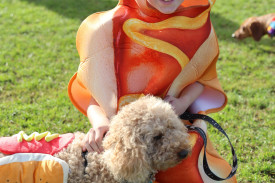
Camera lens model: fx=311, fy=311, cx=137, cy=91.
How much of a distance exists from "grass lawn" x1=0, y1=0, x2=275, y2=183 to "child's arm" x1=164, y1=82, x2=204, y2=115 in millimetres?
1079

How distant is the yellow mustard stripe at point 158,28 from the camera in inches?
88.0

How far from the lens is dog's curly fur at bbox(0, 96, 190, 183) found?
184 centimetres

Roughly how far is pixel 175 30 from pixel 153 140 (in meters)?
0.82

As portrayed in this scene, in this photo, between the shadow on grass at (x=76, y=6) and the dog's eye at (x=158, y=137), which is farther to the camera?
the shadow on grass at (x=76, y=6)

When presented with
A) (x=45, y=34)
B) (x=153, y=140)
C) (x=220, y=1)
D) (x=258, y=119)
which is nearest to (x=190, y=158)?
(x=153, y=140)

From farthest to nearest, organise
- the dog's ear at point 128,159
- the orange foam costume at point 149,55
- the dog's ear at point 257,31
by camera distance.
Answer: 1. the dog's ear at point 257,31
2. the orange foam costume at point 149,55
3. the dog's ear at point 128,159

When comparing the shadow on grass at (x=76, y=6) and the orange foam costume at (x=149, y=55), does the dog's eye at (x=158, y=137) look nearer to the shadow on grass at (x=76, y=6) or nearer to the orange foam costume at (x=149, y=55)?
the orange foam costume at (x=149, y=55)

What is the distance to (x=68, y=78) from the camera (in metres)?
4.84

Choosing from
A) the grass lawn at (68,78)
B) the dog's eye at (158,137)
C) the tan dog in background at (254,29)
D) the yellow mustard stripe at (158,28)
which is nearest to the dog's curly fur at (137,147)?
the dog's eye at (158,137)

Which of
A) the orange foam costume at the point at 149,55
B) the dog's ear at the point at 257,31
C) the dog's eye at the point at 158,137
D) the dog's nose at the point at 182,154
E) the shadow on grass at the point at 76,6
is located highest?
the orange foam costume at the point at 149,55

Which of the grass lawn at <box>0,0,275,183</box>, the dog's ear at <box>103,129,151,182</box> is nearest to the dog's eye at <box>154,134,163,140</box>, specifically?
the dog's ear at <box>103,129,151,182</box>

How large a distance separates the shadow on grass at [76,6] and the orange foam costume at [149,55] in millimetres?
5233

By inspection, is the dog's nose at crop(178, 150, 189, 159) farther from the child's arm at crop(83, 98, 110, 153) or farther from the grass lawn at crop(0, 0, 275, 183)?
the grass lawn at crop(0, 0, 275, 183)

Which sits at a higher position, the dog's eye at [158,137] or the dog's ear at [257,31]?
the dog's eye at [158,137]
